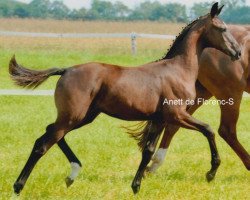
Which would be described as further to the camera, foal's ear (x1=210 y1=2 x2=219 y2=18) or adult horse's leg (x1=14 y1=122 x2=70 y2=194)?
foal's ear (x1=210 y1=2 x2=219 y2=18)

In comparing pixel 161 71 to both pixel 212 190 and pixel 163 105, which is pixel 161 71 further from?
pixel 212 190

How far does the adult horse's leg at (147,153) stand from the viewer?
241 inches

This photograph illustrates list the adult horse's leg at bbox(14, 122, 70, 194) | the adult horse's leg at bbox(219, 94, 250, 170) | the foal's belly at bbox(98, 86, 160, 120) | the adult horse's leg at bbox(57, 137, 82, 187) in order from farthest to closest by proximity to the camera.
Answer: the adult horse's leg at bbox(219, 94, 250, 170) < the adult horse's leg at bbox(57, 137, 82, 187) < the foal's belly at bbox(98, 86, 160, 120) < the adult horse's leg at bbox(14, 122, 70, 194)

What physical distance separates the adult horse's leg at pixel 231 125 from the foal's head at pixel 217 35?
107 cm

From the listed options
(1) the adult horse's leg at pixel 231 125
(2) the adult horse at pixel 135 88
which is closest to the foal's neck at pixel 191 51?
(2) the adult horse at pixel 135 88

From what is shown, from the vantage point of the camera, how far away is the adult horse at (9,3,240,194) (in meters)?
5.67

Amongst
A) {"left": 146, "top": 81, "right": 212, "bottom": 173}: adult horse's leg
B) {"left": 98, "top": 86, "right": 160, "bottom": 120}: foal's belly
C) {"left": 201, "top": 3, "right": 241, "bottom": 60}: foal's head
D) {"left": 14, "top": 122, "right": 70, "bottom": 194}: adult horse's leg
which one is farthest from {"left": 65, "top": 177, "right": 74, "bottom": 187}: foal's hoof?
{"left": 201, "top": 3, "right": 241, "bottom": 60}: foal's head

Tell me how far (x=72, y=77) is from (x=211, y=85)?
233 centimetres

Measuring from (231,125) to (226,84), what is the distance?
496mm

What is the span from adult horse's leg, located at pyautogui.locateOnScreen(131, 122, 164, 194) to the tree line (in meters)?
75.7

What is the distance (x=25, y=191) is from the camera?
6.05m

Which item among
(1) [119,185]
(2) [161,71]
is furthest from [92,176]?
(2) [161,71]

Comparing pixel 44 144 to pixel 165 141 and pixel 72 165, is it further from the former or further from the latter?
pixel 165 141

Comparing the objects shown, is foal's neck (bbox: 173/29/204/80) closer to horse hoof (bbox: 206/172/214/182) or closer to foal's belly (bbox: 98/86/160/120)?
foal's belly (bbox: 98/86/160/120)
